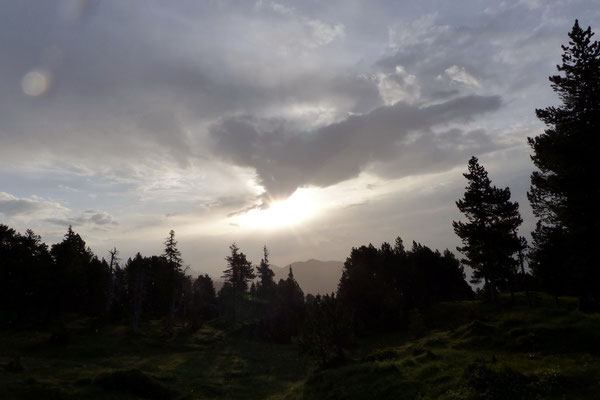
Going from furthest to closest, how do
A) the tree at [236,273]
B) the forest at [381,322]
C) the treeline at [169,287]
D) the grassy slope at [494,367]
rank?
the tree at [236,273], the treeline at [169,287], the forest at [381,322], the grassy slope at [494,367]

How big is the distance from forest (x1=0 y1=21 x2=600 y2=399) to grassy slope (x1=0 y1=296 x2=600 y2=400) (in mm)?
134

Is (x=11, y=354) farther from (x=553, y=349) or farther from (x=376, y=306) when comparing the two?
(x=376, y=306)

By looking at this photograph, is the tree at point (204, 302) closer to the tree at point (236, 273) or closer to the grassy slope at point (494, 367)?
the tree at point (236, 273)

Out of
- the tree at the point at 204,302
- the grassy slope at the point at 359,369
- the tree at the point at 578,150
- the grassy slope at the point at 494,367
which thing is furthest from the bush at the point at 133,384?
the tree at the point at 204,302

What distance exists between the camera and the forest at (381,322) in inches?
893

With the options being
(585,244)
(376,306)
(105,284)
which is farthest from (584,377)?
(105,284)

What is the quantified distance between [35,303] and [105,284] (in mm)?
21017

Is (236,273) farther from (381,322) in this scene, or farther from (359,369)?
(359,369)

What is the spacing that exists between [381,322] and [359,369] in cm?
4308

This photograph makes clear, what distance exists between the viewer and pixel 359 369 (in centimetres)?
2669

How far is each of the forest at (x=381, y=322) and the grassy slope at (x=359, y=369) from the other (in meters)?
0.13

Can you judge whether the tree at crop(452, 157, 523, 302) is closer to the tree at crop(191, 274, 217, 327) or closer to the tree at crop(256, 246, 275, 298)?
the tree at crop(191, 274, 217, 327)

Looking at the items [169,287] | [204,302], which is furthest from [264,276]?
[169,287]

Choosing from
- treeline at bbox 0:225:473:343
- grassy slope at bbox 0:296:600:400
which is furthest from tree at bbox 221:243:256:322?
grassy slope at bbox 0:296:600:400
